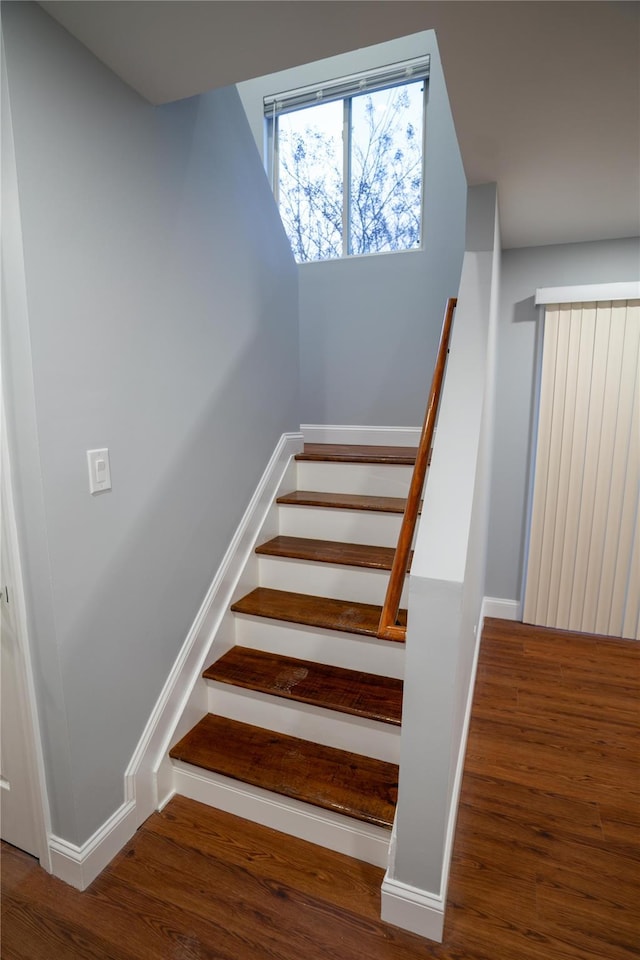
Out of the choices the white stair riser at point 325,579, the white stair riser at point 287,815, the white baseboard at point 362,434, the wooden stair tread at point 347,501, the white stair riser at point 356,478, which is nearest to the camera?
the white stair riser at point 287,815

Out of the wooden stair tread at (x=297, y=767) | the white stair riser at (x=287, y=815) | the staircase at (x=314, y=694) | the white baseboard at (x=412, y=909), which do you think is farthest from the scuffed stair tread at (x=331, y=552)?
the white baseboard at (x=412, y=909)

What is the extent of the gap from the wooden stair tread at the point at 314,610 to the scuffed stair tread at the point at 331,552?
0.17m

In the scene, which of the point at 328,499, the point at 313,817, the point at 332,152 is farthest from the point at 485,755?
the point at 332,152

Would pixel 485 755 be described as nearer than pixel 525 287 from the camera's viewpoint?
Yes

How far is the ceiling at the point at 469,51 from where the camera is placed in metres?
1.10

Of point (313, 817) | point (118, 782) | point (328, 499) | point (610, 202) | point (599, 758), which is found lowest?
point (599, 758)

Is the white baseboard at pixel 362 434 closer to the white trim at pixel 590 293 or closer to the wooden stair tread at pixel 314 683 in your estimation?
the white trim at pixel 590 293

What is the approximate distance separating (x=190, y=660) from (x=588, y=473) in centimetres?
249

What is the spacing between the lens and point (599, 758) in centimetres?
192

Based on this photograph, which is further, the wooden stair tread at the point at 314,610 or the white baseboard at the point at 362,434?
the white baseboard at the point at 362,434

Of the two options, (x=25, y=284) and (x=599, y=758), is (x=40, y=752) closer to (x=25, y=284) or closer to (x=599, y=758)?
(x=25, y=284)

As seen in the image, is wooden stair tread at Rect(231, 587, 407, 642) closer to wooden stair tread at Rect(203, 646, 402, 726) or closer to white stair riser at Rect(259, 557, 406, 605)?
white stair riser at Rect(259, 557, 406, 605)

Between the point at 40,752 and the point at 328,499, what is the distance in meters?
1.51

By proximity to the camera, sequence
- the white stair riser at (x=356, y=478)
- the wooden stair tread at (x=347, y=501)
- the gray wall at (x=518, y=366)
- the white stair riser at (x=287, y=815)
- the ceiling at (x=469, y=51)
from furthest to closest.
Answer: the gray wall at (x=518, y=366), the white stair riser at (x=356, y=478), the wooden stair tread at (x=347, y=501), the white stair riser at (x=287, y=815), the ceiling at (x=469, y=51)
